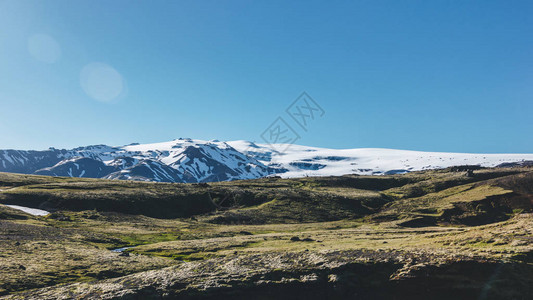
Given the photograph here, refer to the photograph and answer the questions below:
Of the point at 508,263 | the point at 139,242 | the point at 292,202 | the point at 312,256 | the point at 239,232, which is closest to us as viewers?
the point at 508,263

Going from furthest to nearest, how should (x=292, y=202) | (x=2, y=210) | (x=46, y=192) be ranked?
(x=292, y=202) → (x=46, y=192) → (x=2, y=210)

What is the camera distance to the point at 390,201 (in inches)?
6329

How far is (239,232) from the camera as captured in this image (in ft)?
300

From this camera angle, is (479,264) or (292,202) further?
(292,202)

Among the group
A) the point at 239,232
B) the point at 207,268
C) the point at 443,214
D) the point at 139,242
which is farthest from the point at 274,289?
the point at 443,214

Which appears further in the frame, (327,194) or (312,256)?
(327,194)

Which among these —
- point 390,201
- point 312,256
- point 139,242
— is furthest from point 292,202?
point 312,256

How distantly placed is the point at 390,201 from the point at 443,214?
42.2 m

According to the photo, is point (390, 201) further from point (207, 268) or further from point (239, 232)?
point (207, 268)

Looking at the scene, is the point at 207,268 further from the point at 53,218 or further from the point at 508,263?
the point at 53,218

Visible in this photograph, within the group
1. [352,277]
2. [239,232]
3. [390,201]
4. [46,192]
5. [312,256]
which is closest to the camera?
[352,277]

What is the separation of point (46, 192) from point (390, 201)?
148m

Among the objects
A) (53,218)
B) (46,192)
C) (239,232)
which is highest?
(46,192)

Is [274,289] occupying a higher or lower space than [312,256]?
lower
